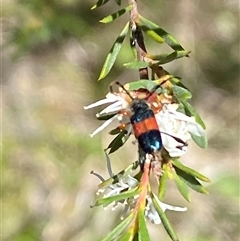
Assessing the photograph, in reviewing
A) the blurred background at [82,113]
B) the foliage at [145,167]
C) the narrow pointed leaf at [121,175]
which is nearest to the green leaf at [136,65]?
the foliage at [145,167]

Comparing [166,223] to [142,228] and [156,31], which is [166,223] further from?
[156,31]

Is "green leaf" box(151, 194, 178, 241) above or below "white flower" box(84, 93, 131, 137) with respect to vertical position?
below

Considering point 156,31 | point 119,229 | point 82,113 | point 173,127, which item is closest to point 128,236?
point 119,229

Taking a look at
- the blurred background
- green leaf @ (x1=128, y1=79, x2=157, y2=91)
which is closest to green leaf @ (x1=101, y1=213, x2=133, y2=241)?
green leaf @ (x1=128, y1=79, x2=157, y2=91)

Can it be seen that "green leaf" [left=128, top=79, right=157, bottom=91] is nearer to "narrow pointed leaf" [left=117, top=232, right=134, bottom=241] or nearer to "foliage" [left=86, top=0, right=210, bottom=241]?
"foliage" [left=86, top=0, right=210, bottom=241]

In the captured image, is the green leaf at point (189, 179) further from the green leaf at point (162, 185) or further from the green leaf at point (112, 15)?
the green leaf at point (112, 15)

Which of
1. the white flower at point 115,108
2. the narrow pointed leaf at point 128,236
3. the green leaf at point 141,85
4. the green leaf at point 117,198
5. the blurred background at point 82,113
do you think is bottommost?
the blurred background at point 82,113

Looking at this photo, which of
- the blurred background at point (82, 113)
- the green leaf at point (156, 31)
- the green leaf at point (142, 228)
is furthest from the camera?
the blurred background at point (82, 113)
